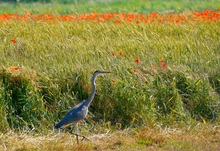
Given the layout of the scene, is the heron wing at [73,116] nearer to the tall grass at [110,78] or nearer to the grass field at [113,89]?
the grass field at [113,89]

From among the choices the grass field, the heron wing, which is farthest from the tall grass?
the heron wing

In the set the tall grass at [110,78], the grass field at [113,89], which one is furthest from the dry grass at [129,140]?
the tall grass at [110,78]

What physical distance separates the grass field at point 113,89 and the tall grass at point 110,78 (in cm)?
1

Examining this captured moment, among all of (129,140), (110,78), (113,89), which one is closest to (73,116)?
(129,140)

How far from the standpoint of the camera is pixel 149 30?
36.4ft

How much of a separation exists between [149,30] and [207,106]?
2493 mm

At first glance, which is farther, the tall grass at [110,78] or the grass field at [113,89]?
the tall grass at [110,78]

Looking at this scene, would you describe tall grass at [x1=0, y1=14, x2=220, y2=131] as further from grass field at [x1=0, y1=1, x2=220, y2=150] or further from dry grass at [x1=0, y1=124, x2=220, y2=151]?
dry grass at [x1=0, y1=124, x2=220, y2=151]

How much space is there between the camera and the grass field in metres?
8.23

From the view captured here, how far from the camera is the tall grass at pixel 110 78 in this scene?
873 centimetres

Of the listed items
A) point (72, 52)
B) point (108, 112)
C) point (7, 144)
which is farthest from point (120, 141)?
point (72, 52)

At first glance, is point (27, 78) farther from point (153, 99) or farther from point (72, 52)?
point (153, 99)

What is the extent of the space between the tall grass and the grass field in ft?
0.05

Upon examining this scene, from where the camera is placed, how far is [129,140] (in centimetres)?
817
